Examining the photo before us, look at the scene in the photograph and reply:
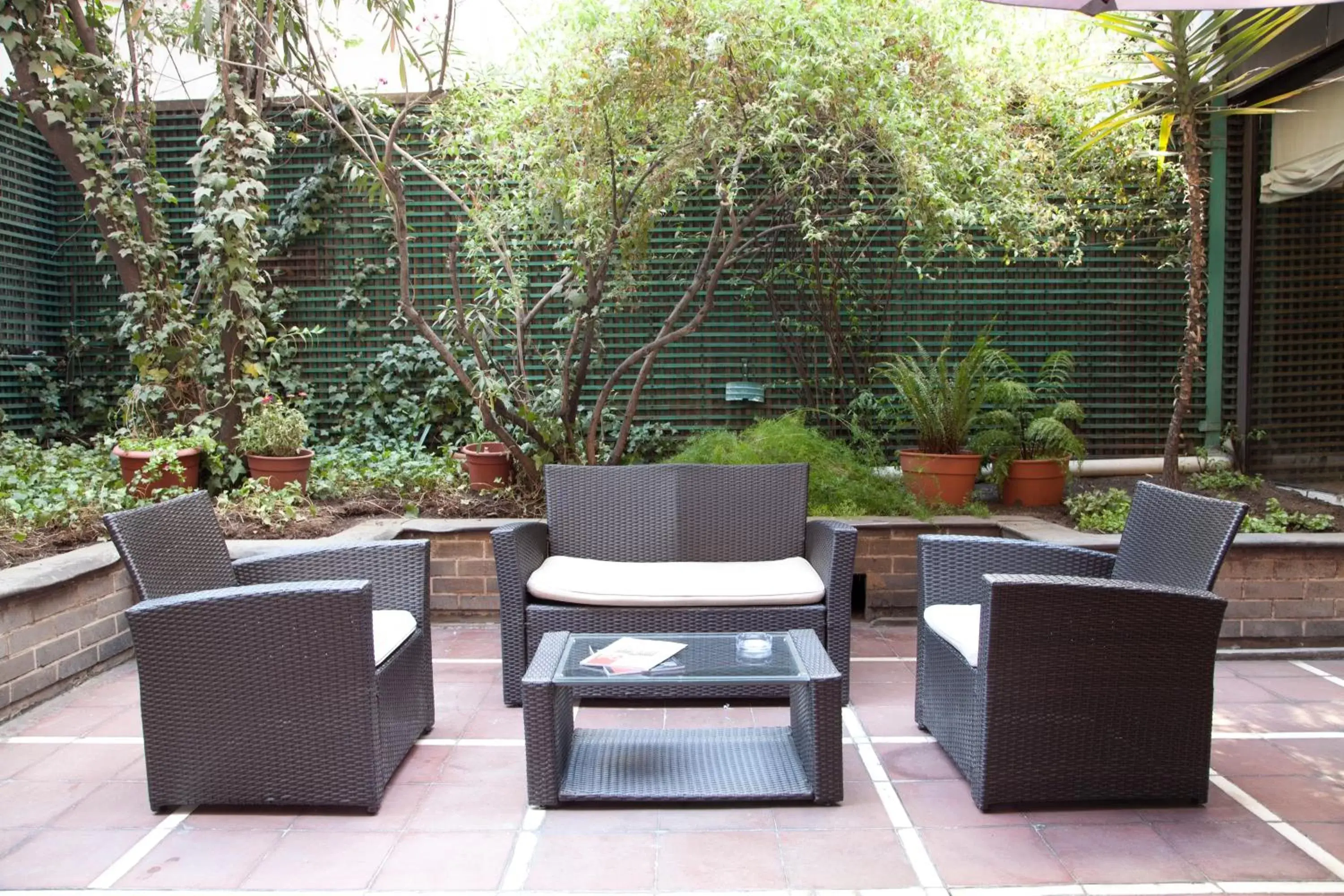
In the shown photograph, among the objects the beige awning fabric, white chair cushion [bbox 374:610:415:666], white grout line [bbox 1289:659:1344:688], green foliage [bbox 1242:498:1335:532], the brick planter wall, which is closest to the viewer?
white chair cushion [bbox 374:610:415:666]

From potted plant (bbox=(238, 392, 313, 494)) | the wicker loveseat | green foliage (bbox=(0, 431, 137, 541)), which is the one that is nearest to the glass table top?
the wicker loveseat

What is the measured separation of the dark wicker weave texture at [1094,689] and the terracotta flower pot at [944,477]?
2.48 metres

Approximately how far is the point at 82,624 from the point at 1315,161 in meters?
6.28

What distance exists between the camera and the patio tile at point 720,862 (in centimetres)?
227

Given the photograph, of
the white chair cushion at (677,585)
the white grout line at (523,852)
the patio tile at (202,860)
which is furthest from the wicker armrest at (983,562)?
the patio tile at (202,860)

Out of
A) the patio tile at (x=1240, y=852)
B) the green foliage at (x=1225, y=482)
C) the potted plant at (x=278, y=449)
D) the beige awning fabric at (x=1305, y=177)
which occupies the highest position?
the beige awning fabric at (x=1305, y=177)

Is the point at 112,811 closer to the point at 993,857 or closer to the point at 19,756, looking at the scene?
the point at 19,756

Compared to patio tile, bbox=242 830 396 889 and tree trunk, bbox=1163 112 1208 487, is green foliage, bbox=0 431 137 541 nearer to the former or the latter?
patio tile, bbox=242 830 396 889

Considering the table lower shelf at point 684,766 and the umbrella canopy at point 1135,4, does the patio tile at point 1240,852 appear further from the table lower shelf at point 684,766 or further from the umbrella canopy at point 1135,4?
the umbrella canopy at point 1135,4

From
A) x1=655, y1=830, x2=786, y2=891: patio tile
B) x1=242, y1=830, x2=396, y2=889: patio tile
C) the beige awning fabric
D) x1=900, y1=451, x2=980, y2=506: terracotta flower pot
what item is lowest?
x1=655, y1=830, x2=786, y2=891: patio tile

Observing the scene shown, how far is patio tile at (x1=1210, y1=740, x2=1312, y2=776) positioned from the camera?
2.89m

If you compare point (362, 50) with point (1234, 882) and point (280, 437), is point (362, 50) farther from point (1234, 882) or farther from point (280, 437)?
point (1234, 882)

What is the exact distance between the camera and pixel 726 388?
→ 6664 mm

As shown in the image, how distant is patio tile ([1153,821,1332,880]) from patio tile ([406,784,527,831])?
5.14 feet
